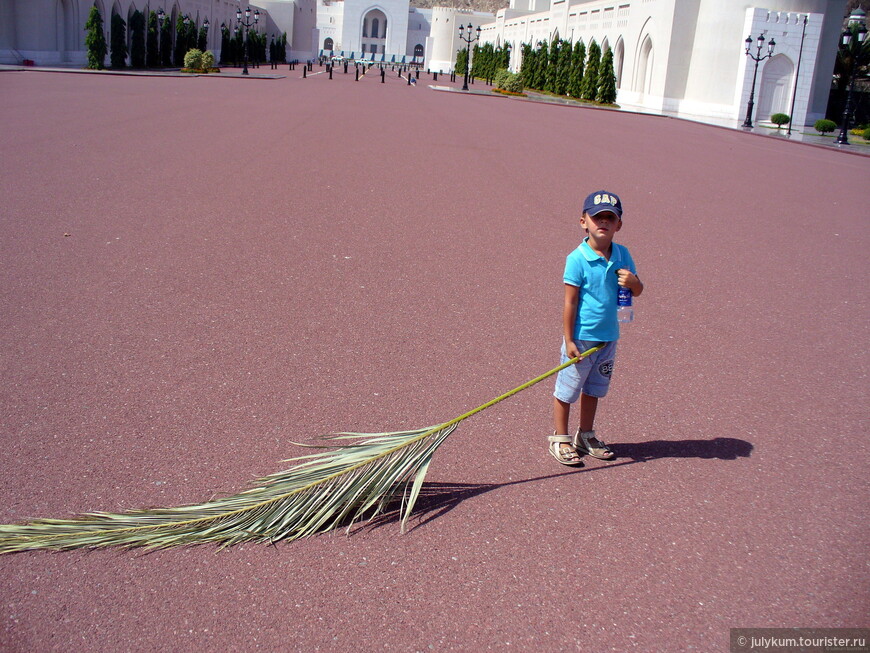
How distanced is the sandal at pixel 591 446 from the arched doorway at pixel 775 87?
36619 millimetres

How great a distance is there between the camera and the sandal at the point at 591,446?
3596mm

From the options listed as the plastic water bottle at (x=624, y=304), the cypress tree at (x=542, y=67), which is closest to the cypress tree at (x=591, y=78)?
the cypress tree at (x=542, y=67)

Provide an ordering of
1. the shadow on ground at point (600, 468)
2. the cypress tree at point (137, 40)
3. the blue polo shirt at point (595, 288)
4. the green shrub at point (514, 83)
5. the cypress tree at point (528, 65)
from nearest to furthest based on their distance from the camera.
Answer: the shadow on ground at point (600, 468), the blue polo shirt at point (595, 288), the green shrub at point (514, 83), the cypress tree at point (137, 40), the cypress tree at point (528, 65)

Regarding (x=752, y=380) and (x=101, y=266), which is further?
(x=101, y=266)

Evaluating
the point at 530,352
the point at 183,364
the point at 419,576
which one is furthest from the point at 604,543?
the point at 183,364

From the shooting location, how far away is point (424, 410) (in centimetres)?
398

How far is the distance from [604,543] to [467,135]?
16.9m

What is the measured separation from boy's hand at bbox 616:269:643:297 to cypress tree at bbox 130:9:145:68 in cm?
5031

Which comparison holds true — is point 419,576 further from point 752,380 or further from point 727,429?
point 752,380

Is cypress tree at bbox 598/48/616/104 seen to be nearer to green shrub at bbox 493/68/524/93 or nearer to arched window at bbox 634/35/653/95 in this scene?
arched window at bbox 634/35/653/95

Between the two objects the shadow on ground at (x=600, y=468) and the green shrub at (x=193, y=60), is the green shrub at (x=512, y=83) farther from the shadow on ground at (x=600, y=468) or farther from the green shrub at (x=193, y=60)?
the shadow on ground at (x=600, y=468)

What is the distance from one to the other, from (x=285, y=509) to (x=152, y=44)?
5487 centimetres

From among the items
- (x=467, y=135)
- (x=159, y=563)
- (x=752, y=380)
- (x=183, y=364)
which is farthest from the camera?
(x=467, y=135)

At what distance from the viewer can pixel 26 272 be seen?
589cm
